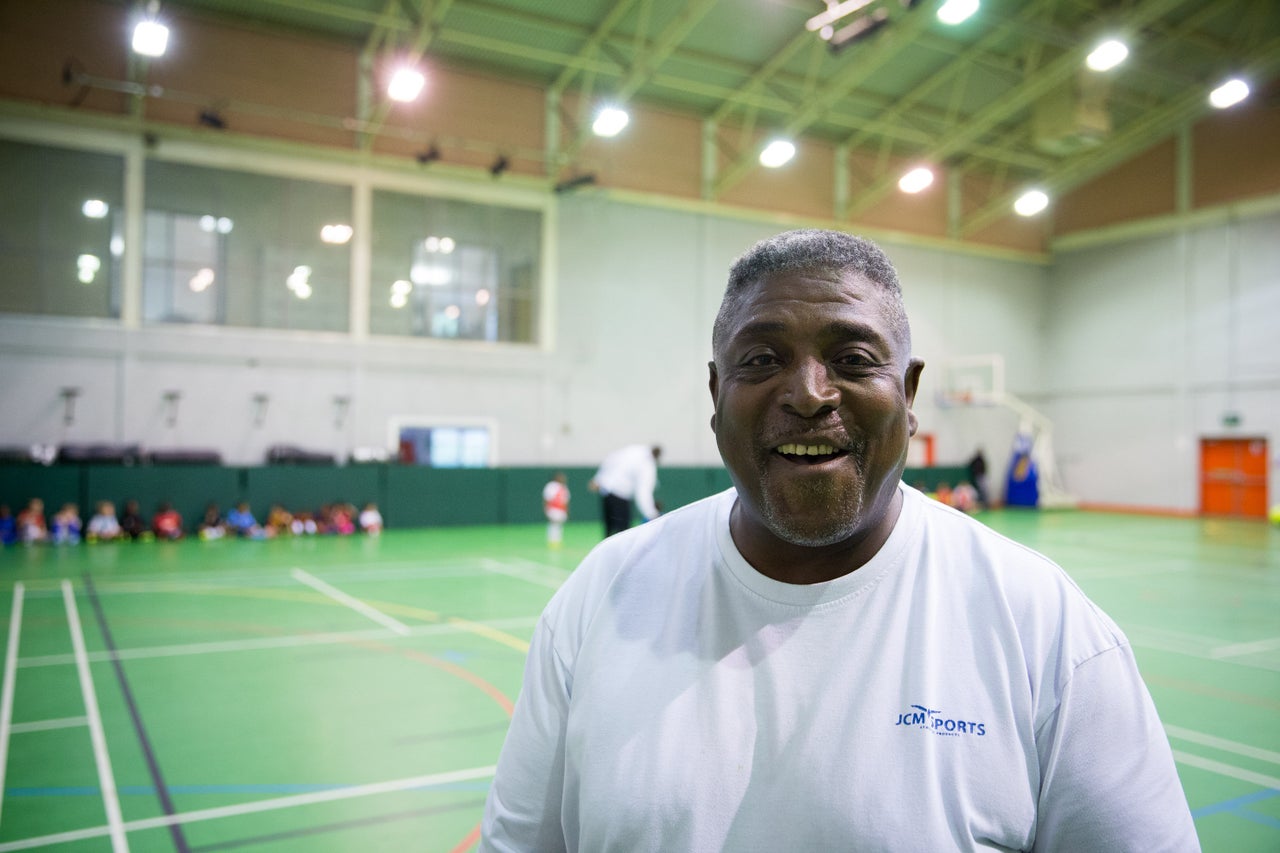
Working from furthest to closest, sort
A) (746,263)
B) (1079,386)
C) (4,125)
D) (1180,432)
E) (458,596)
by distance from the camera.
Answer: (1079,386) < (1180,432) < (4,125) < (458,596) < (746,263)

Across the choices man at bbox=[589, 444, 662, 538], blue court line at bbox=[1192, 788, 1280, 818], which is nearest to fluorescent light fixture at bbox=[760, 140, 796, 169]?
man at bbox=[589, 444, 662, 538]

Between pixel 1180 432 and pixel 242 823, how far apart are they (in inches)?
1125

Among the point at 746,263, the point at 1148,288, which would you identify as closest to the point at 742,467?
the point at 746,263

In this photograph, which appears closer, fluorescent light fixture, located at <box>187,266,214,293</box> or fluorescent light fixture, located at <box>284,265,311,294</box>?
fluorescent light fixture, located at <box>187,266,214,293</box>

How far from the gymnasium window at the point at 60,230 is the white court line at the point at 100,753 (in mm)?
11121

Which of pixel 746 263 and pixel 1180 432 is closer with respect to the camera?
pixel 746 263

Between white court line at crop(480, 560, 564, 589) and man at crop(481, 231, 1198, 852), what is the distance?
36.3 ft

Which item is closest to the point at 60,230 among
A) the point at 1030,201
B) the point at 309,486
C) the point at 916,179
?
the point at 309,486

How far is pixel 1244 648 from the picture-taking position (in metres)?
9.50

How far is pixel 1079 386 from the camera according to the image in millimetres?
30188

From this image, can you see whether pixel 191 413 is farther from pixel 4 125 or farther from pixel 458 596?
pixel 458 596

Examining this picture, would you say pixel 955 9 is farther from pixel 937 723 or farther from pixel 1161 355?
pixel 937 723

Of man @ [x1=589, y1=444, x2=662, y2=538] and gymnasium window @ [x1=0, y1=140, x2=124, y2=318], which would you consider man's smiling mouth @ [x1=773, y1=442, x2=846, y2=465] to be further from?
gymnasium window @ [x1=0, y1=140, x2=124, y2=318]

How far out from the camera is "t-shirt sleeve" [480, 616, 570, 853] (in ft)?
5.82
